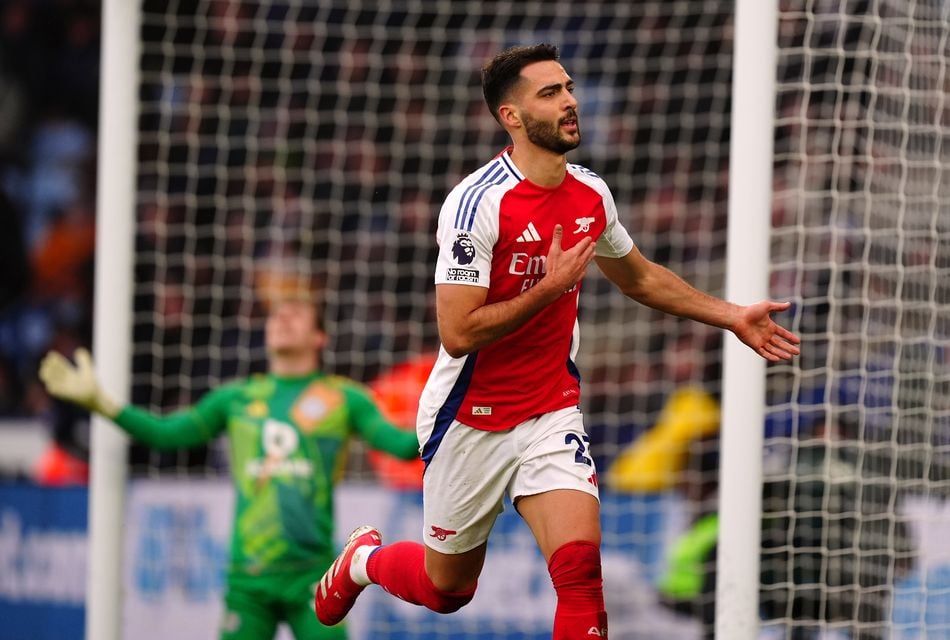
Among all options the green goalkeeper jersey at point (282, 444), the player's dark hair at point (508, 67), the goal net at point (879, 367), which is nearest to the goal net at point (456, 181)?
the goal net at point (879, 367)

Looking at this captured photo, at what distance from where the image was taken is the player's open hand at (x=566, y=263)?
3855 millimetres

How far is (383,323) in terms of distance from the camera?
868 cm

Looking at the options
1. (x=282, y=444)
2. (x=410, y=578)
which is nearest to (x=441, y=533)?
(x=410, y=578)

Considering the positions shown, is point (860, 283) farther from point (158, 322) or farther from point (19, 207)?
point (19, 207)

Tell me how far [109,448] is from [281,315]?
0.99 m

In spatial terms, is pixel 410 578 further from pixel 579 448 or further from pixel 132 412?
pixel 132 412

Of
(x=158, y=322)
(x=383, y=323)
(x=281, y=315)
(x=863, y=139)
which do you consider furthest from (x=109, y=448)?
(x=863, y=139)

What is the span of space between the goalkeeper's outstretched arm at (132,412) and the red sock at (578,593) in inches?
102

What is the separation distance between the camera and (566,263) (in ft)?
12.7

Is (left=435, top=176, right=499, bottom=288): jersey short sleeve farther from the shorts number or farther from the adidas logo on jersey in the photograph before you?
the shorts number

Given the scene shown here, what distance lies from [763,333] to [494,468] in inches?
36.7

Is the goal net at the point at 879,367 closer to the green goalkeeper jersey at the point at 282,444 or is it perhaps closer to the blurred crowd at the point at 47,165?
the green goalkeeper jersey at the point at 282,444

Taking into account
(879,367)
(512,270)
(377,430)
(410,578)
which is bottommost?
(410,578)

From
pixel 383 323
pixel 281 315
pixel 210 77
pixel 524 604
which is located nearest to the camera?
pixel 281 315
